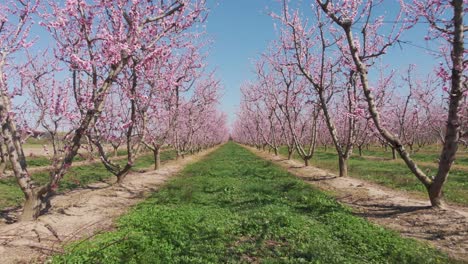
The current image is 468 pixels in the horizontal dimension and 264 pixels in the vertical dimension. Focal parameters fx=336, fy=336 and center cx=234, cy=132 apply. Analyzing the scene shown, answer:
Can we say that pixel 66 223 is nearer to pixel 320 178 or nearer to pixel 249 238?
pixel 249 238

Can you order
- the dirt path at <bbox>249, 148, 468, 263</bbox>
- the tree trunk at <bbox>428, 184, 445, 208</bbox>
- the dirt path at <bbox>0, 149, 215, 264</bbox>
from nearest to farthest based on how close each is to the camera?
the dirt path at <bbox>0, 149, 215, 264</bbox> < the dirt path at <bbox>249, 148, 468, 263</bbox> < the tree trunk at <bbox>428, 184, 445, 208</bbox>

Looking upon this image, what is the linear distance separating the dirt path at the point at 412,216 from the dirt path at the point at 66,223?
30.1ft

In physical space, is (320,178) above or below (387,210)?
above

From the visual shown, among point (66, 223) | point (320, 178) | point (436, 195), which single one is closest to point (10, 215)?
point (66, 223)

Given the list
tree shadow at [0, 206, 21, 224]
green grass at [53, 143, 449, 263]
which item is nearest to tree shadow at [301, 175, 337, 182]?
green grass at [53, 143, 449, 263]

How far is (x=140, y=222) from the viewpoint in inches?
413

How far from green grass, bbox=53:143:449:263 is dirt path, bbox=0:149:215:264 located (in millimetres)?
822

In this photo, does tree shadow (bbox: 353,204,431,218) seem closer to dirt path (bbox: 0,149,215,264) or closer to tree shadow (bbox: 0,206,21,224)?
dirt path (bbox: 0,149,215,264)

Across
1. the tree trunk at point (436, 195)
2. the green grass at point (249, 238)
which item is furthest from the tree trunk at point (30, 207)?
the tree trunk at point (436, 195)

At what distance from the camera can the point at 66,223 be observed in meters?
10.9

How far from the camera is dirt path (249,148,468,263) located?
902 centimetres

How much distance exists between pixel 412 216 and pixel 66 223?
1157cm

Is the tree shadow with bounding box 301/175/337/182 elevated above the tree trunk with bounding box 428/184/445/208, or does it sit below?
below

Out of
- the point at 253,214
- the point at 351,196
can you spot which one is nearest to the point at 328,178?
the point at 351,196
